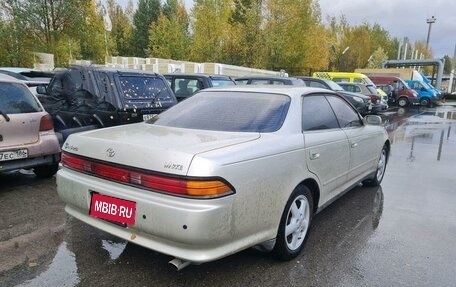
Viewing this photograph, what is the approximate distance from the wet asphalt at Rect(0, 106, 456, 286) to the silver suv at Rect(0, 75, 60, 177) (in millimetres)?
436

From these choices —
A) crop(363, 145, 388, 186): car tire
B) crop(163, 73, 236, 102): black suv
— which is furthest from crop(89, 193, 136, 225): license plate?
crop(163, 73, 236, 102): black suv

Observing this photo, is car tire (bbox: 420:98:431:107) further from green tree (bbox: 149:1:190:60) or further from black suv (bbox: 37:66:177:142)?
black suv (bbox: 37:66:177:142)

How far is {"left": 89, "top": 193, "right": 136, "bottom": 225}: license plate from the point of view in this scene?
2674mm

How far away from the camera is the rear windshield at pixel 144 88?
627cm

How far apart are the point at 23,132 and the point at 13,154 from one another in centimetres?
32

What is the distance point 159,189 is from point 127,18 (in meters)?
50.3

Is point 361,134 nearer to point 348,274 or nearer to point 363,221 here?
point 363,221

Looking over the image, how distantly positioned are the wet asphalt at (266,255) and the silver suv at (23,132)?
436 mm

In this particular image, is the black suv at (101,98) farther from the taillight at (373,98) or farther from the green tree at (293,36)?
the green tree at (293,36)

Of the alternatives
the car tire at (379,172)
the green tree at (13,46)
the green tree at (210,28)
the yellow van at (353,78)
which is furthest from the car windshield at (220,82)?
the green tree at (210,28)

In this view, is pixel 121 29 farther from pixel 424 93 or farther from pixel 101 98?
pixel 101 98

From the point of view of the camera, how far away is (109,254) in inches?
133

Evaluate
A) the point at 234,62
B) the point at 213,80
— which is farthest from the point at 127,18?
the point at 213,80

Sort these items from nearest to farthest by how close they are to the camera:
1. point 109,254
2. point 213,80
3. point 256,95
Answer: point 109,254 → point 256,95 → point 213,80
